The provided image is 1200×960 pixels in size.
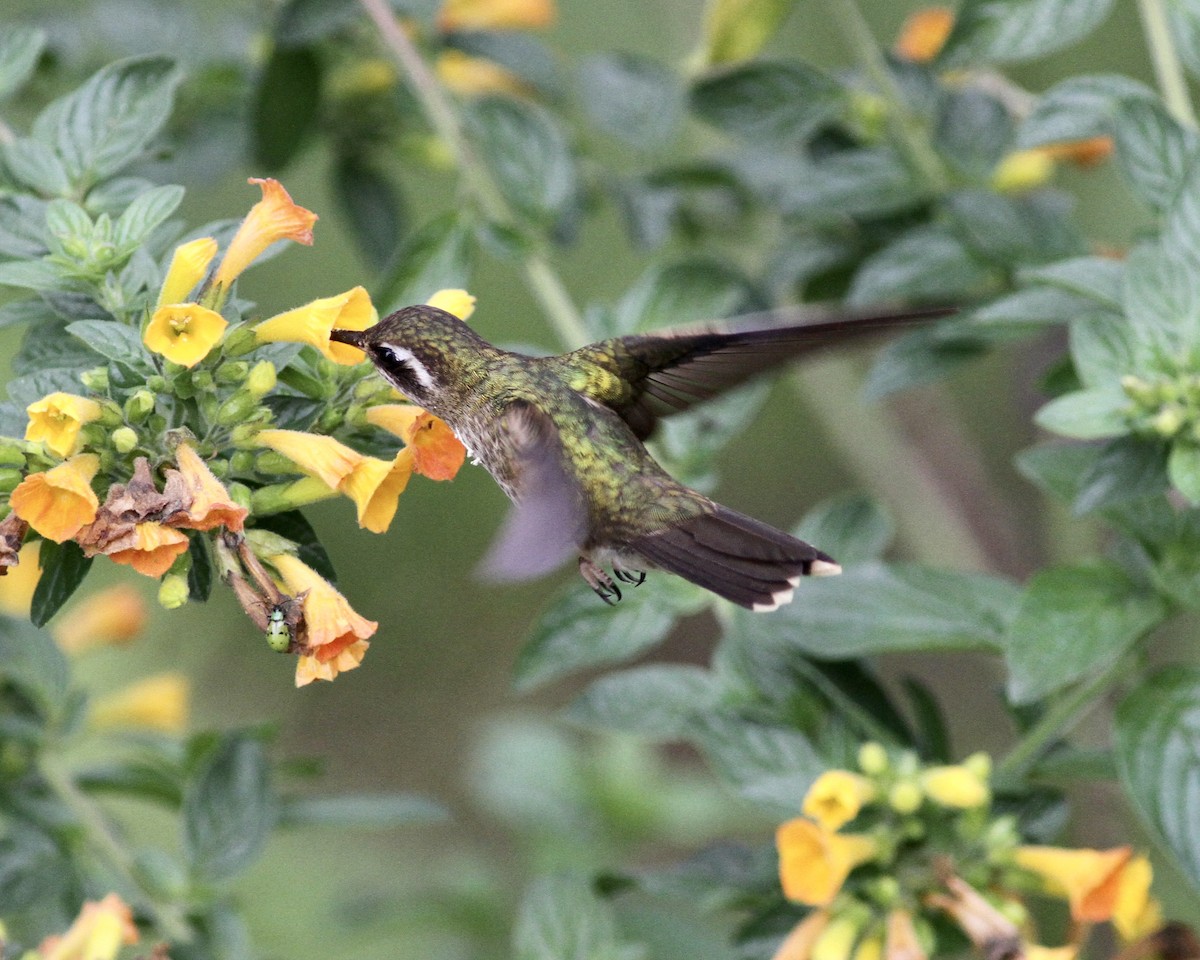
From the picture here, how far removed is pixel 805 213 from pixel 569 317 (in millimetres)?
463

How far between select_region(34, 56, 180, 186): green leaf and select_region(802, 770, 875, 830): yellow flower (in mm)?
1104

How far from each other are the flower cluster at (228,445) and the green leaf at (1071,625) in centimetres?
73

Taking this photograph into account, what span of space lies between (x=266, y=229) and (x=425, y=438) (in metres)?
0.27

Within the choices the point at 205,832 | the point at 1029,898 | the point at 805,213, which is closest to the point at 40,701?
the point at 205,832

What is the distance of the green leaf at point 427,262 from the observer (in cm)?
203

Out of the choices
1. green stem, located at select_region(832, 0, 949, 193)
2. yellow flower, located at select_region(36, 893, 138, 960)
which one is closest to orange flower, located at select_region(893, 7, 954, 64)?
green stem, located at select_region(832, 0, 949, 193)

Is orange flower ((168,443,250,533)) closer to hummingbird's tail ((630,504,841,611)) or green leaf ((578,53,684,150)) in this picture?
hummingbird's tail ((630,504,841,611))

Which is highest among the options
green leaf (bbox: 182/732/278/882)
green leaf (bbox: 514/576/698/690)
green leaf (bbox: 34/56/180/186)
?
green leaf (bbox: 34/56/180/186)

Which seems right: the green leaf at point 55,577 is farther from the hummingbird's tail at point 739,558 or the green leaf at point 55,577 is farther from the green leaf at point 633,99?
the green leaf at point 633,99

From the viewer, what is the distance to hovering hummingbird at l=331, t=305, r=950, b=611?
1488 mm

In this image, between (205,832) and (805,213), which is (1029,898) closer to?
(805,213)

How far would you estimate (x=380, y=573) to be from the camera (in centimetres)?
457

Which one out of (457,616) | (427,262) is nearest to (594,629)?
(427,262)

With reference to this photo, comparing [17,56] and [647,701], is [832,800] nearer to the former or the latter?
[647,701]
